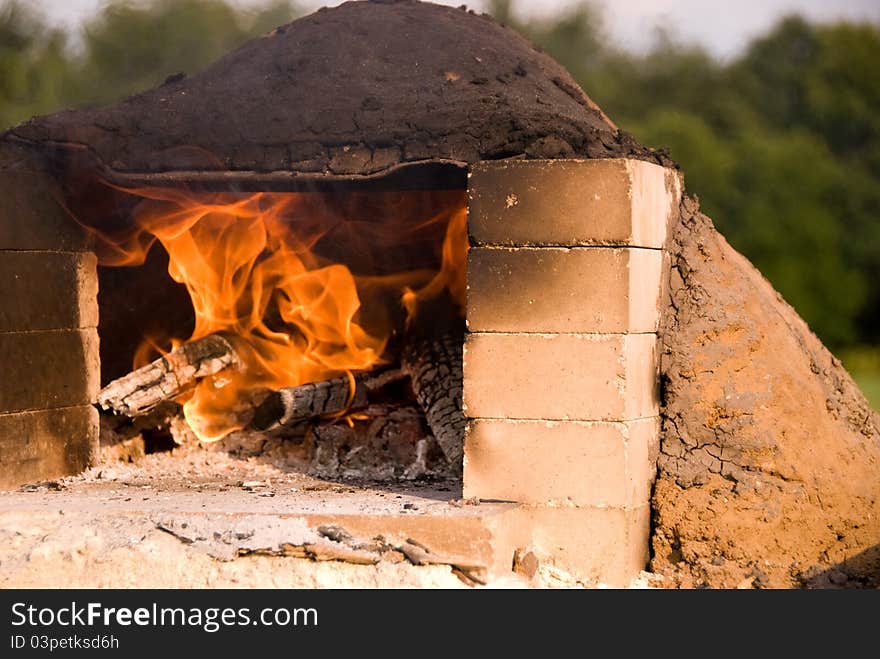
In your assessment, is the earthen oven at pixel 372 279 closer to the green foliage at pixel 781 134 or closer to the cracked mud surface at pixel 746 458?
the cracked mud surface at pixel 746 458

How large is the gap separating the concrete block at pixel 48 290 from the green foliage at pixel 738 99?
15071mm

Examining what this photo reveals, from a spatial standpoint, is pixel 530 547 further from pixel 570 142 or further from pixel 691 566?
pixel 570 142

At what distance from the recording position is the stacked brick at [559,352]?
587 centimetres

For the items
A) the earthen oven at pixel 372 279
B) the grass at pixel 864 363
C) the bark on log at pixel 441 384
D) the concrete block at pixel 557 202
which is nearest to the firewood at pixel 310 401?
the earthen oven at pixel 372 279

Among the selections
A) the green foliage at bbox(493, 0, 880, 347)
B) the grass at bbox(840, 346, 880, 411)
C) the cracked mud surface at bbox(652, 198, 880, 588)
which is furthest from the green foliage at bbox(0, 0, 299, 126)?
the cracked mud surface at bbox(652, 198, 880, 588)

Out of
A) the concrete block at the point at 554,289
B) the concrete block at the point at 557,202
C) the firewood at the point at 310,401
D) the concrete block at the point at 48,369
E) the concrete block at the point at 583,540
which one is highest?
Result: the concrete block at the point at 557,202

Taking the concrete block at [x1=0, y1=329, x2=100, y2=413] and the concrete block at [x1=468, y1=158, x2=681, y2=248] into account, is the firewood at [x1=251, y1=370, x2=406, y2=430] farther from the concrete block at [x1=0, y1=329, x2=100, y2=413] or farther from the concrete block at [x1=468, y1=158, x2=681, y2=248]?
the concrete block at [x1=468, y1=158, x2=681, y2=248]

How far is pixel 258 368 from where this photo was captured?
7586 mm

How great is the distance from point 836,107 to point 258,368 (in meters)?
22.4

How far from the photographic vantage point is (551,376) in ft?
19.4

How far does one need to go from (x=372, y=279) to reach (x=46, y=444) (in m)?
1.93

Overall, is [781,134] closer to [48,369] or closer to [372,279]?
[372,279]

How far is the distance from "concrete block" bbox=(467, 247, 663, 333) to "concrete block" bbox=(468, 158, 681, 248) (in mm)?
56

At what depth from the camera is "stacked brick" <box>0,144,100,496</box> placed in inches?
266
